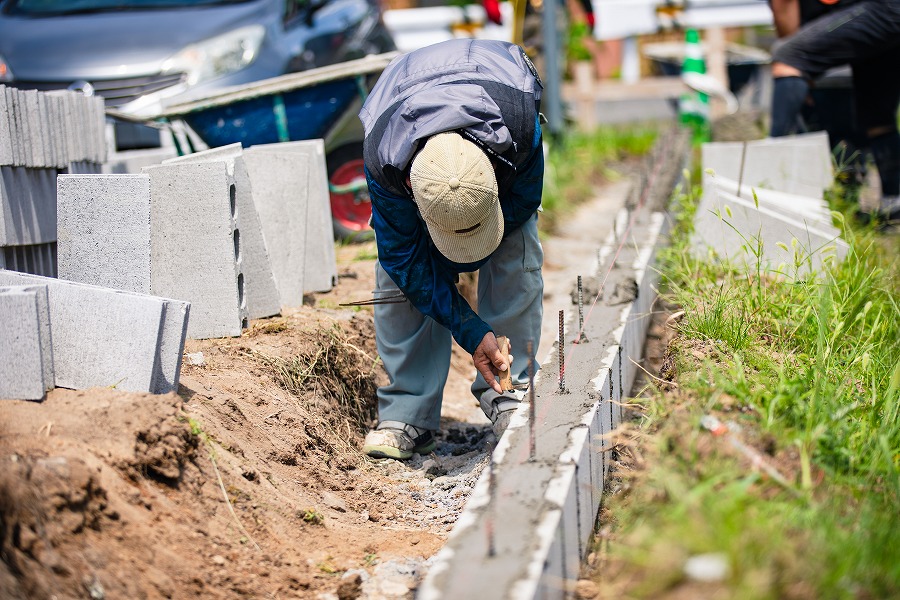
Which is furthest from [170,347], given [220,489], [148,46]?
[148,46]

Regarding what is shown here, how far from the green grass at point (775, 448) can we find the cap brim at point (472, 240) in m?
0.74

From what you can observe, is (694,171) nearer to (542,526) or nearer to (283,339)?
(283,339)

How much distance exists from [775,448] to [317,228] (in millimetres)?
2727

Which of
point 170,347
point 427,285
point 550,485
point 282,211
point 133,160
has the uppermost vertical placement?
point 133,160

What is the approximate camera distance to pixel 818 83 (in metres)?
6.98

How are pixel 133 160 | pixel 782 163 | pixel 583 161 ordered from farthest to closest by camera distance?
pixel 583 161 → pixel 782 163 → pixel 133 160

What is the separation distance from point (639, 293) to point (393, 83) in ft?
Result: 5.43

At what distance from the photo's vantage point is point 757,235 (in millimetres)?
4500

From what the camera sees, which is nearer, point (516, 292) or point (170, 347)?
point (170, 347)

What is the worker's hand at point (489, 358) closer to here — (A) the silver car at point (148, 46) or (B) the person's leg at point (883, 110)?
(A) the silver car at point (148, 46)

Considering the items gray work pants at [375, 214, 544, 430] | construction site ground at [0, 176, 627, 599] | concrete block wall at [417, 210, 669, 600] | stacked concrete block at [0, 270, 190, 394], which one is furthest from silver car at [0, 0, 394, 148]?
concrete block wall at [417, 210, 669, 600]

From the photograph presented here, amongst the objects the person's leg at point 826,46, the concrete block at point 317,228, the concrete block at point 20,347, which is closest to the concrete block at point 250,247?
the concrete block at point 317,228

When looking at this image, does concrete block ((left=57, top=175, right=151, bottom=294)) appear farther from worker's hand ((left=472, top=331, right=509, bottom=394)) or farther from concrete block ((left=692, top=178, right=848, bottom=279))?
concrete block ((left=692, top=178, right=848, bottom=279))

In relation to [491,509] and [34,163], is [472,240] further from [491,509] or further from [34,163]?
[34,163]
